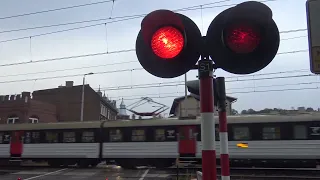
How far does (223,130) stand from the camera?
172 inches

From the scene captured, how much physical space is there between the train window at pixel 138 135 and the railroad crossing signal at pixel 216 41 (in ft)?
59.4

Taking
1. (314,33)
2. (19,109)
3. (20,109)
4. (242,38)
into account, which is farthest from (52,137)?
(314,33)

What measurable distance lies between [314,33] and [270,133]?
16945 mm

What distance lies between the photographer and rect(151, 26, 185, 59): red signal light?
2416 mm

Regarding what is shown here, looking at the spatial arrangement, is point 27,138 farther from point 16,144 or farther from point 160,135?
point 160,135

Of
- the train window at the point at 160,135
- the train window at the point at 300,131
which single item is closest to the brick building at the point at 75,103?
the train window at the point at 160,135

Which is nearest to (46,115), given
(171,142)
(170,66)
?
(171,142)

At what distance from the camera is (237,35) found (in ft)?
7.93

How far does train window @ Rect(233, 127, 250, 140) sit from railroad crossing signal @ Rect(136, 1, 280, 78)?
16.7m

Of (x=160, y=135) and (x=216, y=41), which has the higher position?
(x=216, y=41)

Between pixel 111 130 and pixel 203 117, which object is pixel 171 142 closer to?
pixel 111 130

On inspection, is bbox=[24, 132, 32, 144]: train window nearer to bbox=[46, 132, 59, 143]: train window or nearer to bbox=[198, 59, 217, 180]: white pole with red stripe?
bbox=[46, 132, 59, 143]: train window

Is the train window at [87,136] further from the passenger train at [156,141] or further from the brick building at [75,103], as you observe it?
the brick building at [75,103]

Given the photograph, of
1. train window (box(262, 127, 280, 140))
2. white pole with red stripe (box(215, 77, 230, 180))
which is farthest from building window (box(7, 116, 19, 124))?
white pole with red stripe (box(215, 77, 230, 180))
